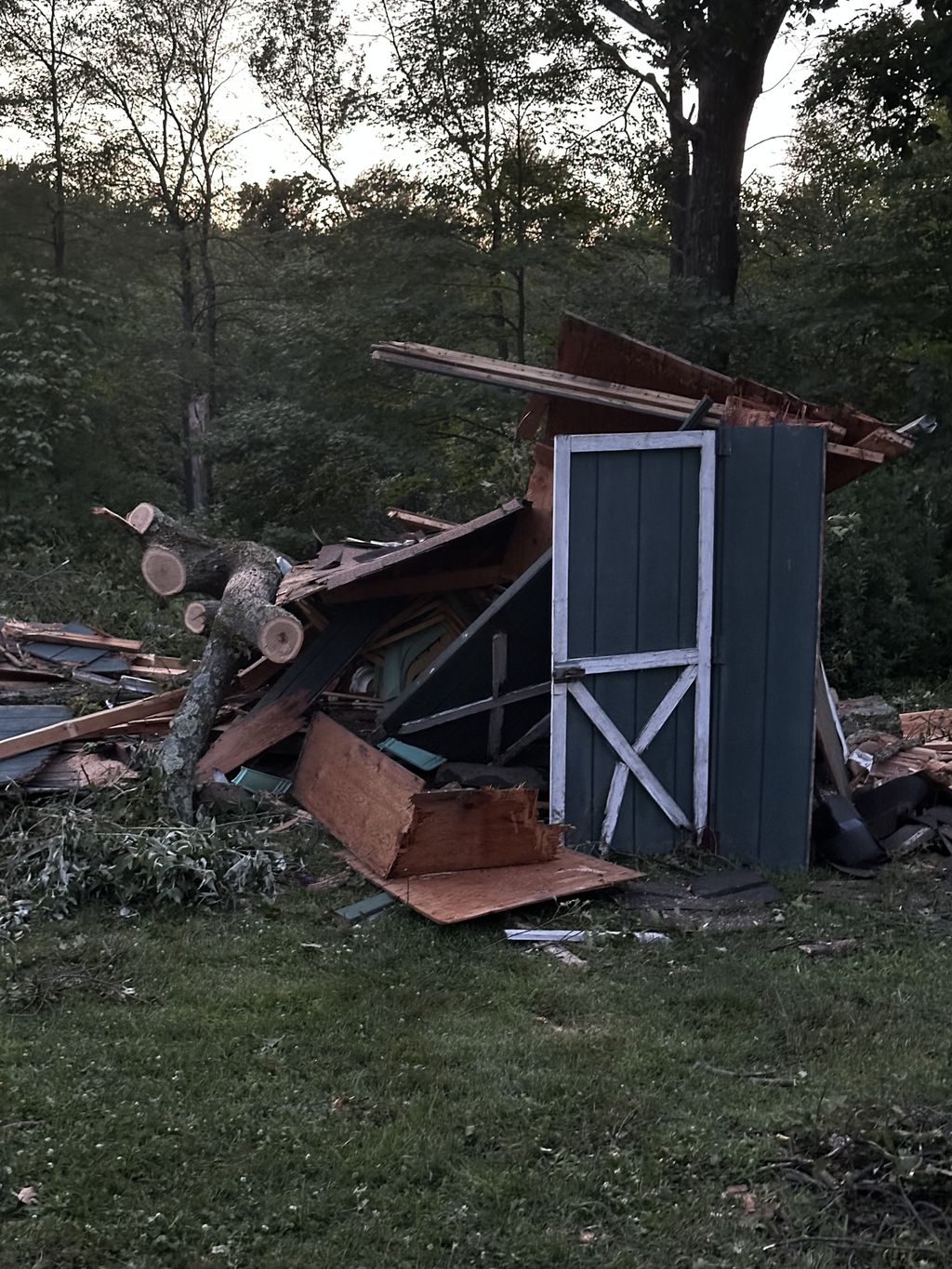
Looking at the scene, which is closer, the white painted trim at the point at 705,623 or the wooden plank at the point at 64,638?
the white painted trim at the point at 705,623

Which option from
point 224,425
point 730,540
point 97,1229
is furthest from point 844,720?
point 224,425

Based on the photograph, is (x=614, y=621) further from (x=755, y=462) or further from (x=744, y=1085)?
(x=744, y=1085)

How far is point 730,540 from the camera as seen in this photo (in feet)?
22.7

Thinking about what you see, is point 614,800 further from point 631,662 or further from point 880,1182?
point 880,1182

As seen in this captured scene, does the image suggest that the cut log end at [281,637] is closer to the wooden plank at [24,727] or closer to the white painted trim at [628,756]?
the wooden plank at [24,727]

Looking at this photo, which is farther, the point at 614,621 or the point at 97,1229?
the point at 614,621

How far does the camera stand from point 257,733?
25.9ft

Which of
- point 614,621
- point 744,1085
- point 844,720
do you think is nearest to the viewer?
point 744,1085

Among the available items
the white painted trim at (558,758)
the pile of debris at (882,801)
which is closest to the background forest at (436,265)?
the pile of debris at (882,801)

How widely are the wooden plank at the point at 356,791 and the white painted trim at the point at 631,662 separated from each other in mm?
1085

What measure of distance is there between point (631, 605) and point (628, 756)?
849 mm

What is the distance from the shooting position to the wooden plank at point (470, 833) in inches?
244

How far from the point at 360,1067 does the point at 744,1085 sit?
4.51 ft

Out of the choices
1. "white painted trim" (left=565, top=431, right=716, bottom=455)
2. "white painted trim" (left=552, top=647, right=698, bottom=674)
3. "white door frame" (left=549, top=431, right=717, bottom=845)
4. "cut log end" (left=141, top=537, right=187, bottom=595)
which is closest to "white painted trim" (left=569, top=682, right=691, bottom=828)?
"white door frame" (left=549, top=431, right=717, bottom=845)
